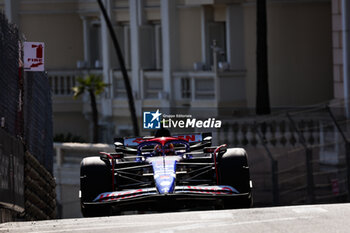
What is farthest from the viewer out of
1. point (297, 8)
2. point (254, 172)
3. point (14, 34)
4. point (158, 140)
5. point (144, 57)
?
point (144, 57)

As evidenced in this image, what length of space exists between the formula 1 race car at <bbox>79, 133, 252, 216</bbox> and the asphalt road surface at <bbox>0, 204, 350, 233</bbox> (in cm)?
88

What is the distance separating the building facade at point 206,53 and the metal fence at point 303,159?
5753 millimetres

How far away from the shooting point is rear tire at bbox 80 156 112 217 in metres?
16.8

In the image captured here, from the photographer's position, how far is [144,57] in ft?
151

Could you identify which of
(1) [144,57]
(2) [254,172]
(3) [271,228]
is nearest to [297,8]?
(1) [144,57]

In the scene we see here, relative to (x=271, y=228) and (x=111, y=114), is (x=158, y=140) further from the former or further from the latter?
(x=111, y=114)

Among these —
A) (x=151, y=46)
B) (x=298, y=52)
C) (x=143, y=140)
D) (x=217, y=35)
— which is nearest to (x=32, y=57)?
(x=143, y=140)

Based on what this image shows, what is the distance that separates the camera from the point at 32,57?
20.7 meters

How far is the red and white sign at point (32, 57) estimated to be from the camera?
810 inches

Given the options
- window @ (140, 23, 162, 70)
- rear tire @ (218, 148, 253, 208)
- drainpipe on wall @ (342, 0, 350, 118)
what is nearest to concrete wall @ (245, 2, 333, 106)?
window @ (140, 23, 162, 70)

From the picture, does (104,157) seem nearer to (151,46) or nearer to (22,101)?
(22,101)

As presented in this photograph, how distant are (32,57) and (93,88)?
26.5 m

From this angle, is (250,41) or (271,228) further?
(250,41)

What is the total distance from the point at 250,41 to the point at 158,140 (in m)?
24.1
